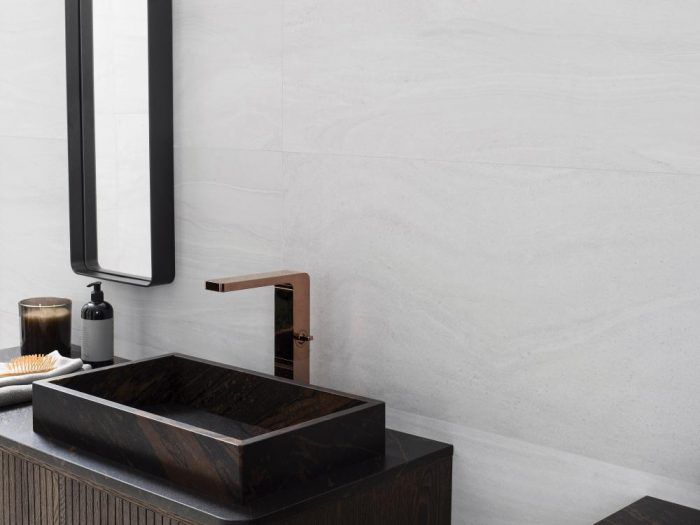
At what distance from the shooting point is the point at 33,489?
1488mm

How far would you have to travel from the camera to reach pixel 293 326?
1637 millimetres

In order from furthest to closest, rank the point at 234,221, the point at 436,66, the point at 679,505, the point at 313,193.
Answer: the point at 234,221, the point at 313,193, the point at 436,66, the point at 679,505

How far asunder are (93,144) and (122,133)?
0.10m

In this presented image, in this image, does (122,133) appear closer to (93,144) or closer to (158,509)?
(93,144)

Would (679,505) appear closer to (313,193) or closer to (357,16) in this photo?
(313,193)

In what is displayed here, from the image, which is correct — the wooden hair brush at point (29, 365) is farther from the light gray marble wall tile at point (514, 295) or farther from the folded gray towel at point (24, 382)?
the light gray marble wall tile at point (514, 295)

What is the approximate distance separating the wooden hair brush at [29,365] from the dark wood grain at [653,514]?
1107mm

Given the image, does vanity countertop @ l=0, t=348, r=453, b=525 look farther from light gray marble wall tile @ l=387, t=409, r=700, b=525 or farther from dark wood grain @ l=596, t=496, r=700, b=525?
dark wood grain @ l=596, t=496, r=700, b=525

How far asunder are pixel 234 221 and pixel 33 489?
24.2 inches

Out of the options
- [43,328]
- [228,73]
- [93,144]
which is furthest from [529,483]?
[93,144]

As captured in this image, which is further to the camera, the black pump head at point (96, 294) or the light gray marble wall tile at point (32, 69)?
the light gray marble wall tile at point (32, 69)

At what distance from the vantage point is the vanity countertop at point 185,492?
4.02 feet

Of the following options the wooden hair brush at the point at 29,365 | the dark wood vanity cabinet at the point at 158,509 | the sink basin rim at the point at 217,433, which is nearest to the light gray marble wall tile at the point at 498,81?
the sink basin rim at the point at 217,433

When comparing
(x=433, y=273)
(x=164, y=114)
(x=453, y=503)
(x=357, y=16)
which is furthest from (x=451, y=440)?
(x=164, y=114)
